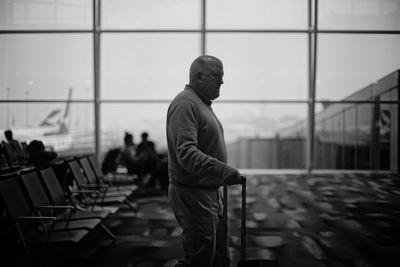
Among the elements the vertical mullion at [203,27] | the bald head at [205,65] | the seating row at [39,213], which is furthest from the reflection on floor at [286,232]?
the vertical mullion at [203,27]

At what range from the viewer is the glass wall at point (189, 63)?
9.80 metres

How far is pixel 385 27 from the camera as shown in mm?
9992

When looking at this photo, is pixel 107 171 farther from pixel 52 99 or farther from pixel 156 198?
pixel 52 99

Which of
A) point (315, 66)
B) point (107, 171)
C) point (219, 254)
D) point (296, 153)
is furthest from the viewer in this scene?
point (296, 153)

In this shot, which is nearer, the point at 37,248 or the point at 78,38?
the point at 37,248

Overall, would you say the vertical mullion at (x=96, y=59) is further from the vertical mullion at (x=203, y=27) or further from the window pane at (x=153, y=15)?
the vertical mullion at (x=203, y=27)

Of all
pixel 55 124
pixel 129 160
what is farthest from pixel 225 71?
pixel 55 124

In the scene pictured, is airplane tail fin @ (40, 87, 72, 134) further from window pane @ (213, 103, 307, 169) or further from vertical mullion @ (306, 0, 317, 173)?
vertical mullion @ (306, 0, 317, 173)

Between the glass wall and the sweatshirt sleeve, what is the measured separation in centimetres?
760

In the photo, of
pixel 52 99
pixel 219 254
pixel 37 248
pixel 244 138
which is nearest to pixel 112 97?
pixel 52 99

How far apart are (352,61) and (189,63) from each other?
12.3 feet

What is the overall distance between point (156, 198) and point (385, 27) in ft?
21.9

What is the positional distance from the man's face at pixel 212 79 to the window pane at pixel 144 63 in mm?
7633

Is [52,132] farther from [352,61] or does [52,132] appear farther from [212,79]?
[212,79]
